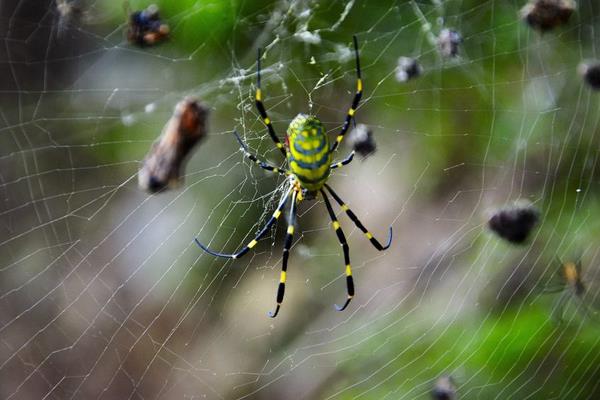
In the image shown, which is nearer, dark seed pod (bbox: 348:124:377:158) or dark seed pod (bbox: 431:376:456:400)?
dark seed pod (bbox: 348:124:377:158)

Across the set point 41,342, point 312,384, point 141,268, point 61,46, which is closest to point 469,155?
point 312,384

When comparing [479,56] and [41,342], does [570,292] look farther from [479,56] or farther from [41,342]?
[41,342]

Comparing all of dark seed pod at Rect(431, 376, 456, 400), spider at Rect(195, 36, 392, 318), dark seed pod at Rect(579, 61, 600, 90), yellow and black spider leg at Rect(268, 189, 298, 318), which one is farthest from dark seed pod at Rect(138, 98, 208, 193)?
dark seed pod at Rect(579, 61, 600, 90)

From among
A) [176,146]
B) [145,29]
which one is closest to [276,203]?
[145,29]

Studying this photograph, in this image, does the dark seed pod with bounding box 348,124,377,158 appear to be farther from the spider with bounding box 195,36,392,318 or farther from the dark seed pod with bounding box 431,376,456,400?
the dark seed pod with bounding box 431,376,456,400

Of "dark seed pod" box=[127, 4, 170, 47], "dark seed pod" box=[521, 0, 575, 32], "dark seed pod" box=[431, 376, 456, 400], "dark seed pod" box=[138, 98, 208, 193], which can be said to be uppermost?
"dark seed pod" box=[127, 4, 170, 47]

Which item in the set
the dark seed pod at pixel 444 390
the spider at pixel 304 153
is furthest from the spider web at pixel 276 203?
the spider at pixel 304 153

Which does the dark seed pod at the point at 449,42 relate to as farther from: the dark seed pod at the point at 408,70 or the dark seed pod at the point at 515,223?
the dark seed pod at the point at 515,223
